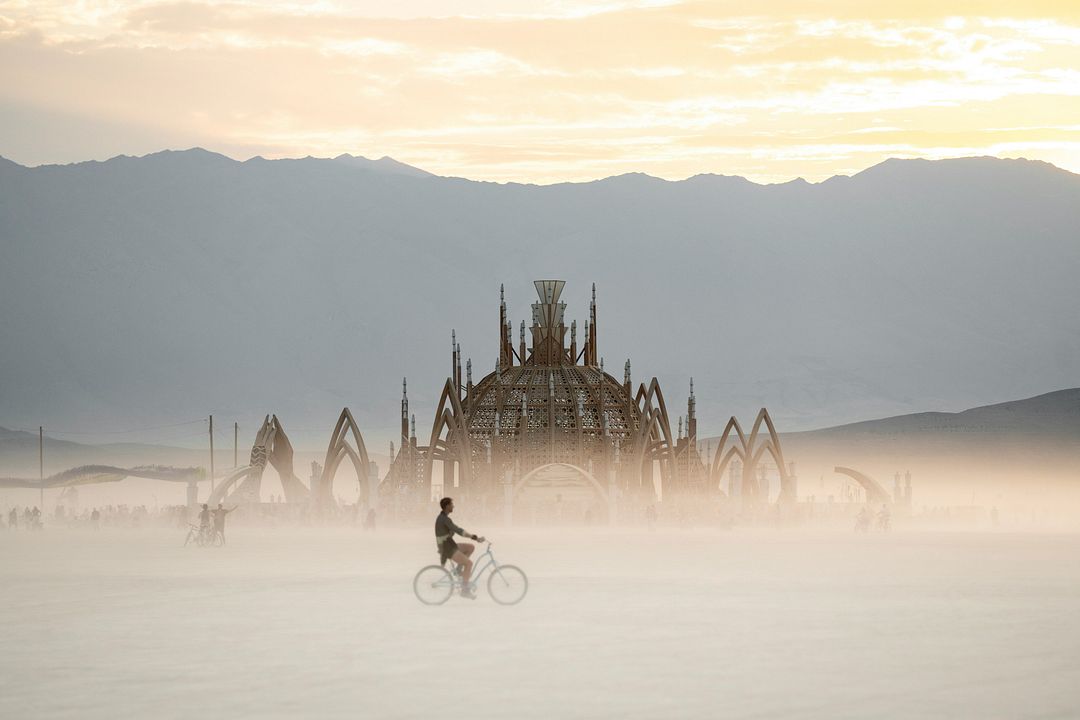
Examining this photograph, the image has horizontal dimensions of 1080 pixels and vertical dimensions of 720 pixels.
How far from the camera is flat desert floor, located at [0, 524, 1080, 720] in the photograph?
65.9 ft

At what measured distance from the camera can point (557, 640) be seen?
25.5 m

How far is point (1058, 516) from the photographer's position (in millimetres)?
83000

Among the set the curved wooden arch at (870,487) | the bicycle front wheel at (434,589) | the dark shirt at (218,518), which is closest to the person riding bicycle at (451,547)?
the bicycle front wheel at (434,589)

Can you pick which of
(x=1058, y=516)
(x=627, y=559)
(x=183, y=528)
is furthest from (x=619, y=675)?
(x=1058, y=516)

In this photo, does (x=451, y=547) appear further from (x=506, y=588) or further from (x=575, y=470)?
(x=575, y=470)

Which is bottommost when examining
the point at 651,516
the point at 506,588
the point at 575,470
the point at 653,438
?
the point at 506,588

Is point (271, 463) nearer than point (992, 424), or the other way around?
point (271, 463)

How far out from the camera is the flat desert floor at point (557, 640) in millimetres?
20094

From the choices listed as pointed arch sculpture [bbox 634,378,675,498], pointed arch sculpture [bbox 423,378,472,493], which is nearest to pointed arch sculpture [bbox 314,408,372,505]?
pointed arch sculpture [bbox 423,378,472,493]

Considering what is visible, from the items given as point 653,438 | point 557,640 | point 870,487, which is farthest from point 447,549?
Result: point 653,438

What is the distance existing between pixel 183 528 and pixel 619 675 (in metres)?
47.5

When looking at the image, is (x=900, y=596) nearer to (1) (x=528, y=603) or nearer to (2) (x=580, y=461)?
(1) (x=528, y=603)

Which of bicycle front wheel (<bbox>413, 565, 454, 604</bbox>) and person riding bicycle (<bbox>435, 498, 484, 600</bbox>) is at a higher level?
person riding bicycle (<bbox>435, 498, 484, 600</bbox>)

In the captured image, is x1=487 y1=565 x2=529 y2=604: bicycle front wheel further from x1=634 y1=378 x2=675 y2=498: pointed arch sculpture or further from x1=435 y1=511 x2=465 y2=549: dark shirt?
x1=634 y1=378 x2=675 y2=498: pointed arch sculpture
